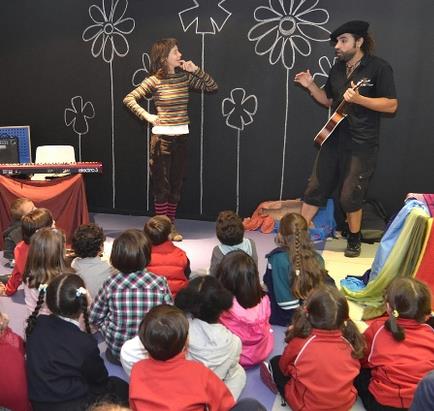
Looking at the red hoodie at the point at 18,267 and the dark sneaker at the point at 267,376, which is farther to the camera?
the red hoodie at the point at 18,267

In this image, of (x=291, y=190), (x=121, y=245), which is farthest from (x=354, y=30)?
(x=121, y=245)

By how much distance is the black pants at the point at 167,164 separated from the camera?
4.27m

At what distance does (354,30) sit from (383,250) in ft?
5.32

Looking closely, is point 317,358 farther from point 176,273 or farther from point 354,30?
point 354,30

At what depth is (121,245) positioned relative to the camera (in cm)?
233

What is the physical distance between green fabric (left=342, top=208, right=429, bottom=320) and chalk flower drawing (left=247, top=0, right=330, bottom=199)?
2045 mm

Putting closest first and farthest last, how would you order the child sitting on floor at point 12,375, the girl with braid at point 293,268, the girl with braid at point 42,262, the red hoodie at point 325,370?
1. the child sitting on floor at point 12,375
2. the red hoodie at point 325,370
3. the girl with braid at point 42,262
4. the girl with braid at point 293,268

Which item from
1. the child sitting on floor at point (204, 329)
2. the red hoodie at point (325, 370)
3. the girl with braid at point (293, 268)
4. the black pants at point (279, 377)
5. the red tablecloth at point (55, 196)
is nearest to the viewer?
the red hoodie at point (325, 370)

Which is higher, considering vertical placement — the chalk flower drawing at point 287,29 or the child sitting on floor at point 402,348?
the chalk flower drawing at point 287,29

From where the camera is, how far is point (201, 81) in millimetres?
4336

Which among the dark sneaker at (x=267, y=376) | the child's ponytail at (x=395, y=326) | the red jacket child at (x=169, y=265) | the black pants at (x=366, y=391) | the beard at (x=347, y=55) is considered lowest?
the dark sneaker at (x=267, y=376)

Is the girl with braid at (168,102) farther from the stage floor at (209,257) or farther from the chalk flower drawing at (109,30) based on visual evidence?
the chalk flower drawing at (109,30)

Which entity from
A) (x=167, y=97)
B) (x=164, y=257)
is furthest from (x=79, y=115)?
(x=164, y=257)

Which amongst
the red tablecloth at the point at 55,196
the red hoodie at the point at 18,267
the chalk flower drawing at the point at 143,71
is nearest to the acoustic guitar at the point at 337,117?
the chalk flower drawing at the point at 143,71
